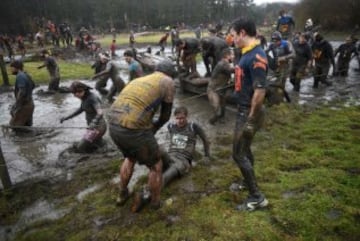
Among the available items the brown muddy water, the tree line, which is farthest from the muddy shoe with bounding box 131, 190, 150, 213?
the tree line

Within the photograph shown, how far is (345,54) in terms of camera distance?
42.8 ft

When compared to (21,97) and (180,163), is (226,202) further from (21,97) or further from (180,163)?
(21,97)

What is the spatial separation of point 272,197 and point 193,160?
1.73 meters

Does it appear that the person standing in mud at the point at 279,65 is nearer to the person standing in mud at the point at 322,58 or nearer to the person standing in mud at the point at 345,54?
the person standing in mud at the point at 322,58

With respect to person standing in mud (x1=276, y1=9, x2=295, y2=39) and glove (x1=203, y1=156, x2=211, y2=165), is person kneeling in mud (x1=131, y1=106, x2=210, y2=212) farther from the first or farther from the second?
person standing in mud (x1=276, y1=9, x2=295, y2=39)

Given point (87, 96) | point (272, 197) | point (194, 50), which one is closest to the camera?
point (272, 197)

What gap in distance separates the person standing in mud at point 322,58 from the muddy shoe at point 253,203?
8.13m

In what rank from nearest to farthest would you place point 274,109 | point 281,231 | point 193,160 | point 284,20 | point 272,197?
point 281,231 → point 272,197 → point 193,160 → point 274,109 → point 284,20

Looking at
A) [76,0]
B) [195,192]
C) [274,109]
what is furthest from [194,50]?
[76,0]

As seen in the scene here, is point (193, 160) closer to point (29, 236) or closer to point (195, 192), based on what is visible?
point (195, 192)

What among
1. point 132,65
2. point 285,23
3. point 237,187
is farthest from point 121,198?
point 285,23

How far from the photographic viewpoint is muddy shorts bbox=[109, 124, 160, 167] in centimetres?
373

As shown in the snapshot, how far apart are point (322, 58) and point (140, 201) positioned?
372 inches

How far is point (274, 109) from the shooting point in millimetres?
8688
